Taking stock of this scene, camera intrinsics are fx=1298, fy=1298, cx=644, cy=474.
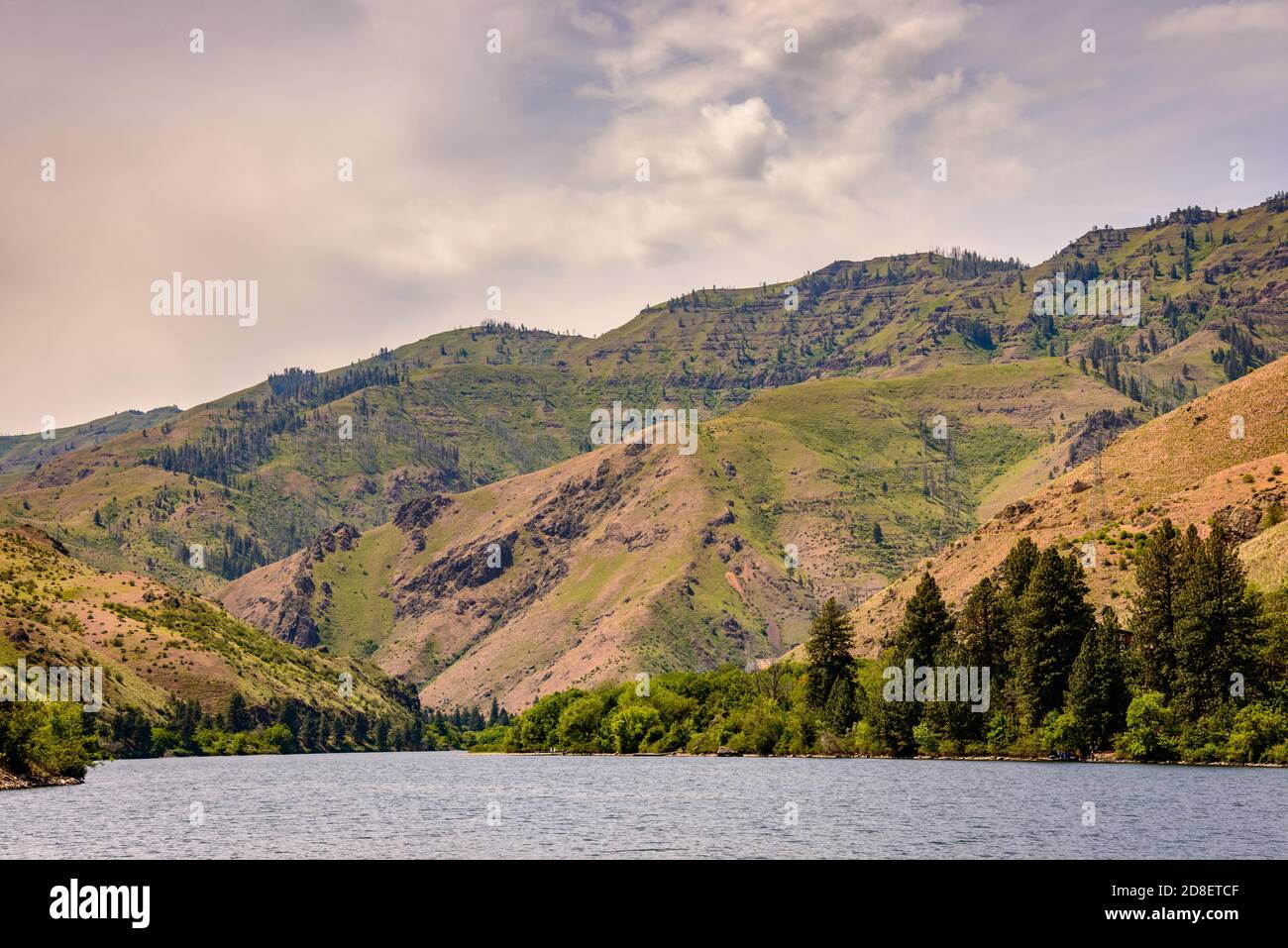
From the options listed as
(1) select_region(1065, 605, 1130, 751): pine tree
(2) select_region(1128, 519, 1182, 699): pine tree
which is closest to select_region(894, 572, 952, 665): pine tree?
(1) select_region(1065, 605, 1130, 751): pine tree

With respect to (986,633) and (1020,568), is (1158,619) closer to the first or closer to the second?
(986,633)

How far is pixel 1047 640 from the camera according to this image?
534 feet

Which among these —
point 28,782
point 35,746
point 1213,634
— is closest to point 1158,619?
point 1213,634

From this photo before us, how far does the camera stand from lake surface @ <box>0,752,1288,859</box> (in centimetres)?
7762

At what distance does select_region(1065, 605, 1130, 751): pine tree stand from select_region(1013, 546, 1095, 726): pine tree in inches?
289

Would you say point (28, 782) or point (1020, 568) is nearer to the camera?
point (28, 782)

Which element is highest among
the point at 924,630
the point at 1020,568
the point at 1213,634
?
the point at 1020,568

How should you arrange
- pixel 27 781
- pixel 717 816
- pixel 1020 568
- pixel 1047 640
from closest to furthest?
pixel 717 816 → pixel 27 781 → pixel 1047 640 → pixel 1020 568

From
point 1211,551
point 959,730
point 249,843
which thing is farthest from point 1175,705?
point 249,843

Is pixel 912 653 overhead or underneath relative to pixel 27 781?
overhead

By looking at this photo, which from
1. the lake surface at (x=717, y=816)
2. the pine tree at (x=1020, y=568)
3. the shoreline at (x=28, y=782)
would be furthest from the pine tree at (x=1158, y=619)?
the shoreline at (x=28, y=782)

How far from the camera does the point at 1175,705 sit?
148 meters

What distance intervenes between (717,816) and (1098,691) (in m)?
71.5
